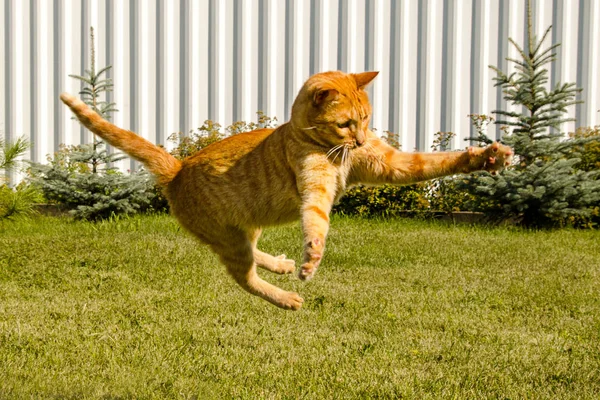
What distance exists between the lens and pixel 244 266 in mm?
3283

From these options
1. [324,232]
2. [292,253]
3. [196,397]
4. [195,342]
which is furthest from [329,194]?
[292,253]

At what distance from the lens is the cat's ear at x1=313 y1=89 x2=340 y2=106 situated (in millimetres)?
2652

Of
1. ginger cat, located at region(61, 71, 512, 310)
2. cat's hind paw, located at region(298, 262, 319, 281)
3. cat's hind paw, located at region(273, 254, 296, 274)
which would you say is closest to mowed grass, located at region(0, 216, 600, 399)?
cat's hind paw, located at region(273, 254, 296, 274)

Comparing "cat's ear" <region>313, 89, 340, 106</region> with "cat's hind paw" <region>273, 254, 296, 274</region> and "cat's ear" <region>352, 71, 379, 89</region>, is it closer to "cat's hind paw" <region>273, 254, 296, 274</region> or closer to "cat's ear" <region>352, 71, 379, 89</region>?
"cat's ear" <region>352, 71, 379, 89</region>

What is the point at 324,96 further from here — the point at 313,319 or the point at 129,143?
the point at 313,319

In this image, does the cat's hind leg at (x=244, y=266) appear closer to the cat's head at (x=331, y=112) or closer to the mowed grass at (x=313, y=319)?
the cat's head at (x=331, y=112)

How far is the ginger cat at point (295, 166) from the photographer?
271 centimetres

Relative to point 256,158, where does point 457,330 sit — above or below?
below

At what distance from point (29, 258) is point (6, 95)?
19.9 ft

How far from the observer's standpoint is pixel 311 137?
9.12 feet

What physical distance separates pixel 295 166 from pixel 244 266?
2.32ft

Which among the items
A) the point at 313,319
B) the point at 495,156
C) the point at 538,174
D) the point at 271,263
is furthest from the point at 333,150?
the point at 538,174

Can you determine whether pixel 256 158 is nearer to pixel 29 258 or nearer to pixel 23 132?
pixel 29 258

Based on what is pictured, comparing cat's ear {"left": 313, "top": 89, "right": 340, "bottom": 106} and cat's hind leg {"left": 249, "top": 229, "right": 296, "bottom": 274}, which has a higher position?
cat's ear {"left": 313, "top": 89, "right": 340, "bottom": 106}
